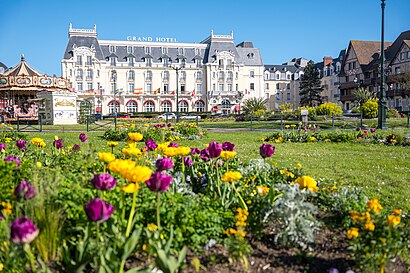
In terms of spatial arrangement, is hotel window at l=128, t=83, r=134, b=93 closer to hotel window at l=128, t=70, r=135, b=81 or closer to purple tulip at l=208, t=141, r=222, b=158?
hotel window at l=128, t=70, r=135, b=81

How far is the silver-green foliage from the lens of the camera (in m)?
3.15

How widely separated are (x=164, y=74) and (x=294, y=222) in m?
77.2

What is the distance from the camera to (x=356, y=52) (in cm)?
6569

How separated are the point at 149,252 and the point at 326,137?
1242 cm

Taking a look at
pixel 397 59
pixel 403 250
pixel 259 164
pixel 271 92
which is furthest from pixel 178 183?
pixel 271 92

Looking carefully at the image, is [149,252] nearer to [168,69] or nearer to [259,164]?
[259,164]

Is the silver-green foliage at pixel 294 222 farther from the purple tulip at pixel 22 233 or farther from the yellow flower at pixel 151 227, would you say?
the purple tulip at pixel 22 233

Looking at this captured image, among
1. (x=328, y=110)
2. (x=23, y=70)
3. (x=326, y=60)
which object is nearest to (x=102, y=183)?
(x=328, y=110)

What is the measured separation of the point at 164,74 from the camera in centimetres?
7869

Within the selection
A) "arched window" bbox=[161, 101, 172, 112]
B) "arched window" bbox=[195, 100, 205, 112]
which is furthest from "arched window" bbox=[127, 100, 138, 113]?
"arched window" bbox=[195, 100, 205, 112]

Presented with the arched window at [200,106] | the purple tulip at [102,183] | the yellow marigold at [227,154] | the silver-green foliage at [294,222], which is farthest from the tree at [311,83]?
the purple tulip at [102,183]

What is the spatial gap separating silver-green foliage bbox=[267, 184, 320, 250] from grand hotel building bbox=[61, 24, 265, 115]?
7139cm

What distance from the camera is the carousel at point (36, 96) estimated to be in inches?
1250

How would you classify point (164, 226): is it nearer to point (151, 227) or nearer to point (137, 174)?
point (151, 227)
